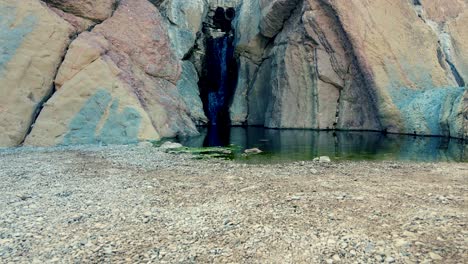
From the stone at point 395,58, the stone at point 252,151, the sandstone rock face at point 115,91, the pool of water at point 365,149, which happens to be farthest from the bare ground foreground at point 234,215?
the stone at point 395,58

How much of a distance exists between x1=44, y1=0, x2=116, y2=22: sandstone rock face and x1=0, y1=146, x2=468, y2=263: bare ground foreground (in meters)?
16.2

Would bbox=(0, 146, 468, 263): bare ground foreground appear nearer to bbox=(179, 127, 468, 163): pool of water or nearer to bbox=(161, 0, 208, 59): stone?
bbox=(179, 127, 468, 163): pool of water

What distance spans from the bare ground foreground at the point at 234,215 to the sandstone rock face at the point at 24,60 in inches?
368

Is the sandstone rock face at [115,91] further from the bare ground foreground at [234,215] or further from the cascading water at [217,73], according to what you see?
the cascading water at [217,73]

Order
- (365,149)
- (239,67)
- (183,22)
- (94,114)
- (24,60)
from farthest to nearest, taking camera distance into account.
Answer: (239,67), (183,22), (94,114), (24,60), (365,149)

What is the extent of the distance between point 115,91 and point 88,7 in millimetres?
7405

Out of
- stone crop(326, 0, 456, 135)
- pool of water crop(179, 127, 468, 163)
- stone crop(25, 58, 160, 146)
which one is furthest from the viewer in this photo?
stone crop(326, 0, 456, 135)

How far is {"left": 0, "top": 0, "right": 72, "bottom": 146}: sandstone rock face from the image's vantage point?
22.5 metres

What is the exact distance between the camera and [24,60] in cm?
2327

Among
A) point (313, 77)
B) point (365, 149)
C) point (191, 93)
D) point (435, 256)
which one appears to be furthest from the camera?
point (191, 93)

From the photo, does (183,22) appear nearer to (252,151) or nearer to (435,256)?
(252,151)

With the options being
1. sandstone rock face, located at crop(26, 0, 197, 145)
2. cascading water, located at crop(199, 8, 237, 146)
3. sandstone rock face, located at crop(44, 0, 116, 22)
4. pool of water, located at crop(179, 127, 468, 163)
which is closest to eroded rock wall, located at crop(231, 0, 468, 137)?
pool of water, located at crop(179, 127, 468, 163)

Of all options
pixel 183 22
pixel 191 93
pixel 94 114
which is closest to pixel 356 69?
pixel 191 93

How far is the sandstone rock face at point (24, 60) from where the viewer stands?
73.8 feet
